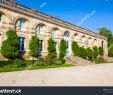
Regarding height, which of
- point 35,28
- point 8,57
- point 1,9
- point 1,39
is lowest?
point 8,57

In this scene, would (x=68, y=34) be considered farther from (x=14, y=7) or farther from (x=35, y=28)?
(x=14, y=7)

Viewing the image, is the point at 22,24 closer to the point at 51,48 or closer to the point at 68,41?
the point at 51,48

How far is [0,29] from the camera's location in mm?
25250

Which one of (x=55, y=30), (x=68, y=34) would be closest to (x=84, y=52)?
(x=68, y=34)

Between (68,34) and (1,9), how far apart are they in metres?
18.7

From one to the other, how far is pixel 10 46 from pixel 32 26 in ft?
22.0

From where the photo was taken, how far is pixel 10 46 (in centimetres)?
2531

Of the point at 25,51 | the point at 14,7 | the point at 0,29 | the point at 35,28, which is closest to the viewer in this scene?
the point at 0,29

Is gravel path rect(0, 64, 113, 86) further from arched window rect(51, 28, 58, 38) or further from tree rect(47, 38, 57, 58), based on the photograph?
arched window rect(51, 28, 58, 38)

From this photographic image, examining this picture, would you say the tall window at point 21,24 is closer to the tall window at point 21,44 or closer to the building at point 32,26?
the building at point 32,26

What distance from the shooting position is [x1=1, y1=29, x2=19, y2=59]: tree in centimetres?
2502

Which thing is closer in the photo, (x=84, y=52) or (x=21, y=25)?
(x=21, y=25)

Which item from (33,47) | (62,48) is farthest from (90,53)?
(33,47)

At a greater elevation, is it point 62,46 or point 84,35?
point 84,35
